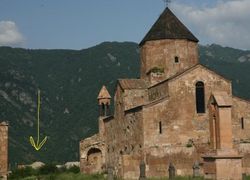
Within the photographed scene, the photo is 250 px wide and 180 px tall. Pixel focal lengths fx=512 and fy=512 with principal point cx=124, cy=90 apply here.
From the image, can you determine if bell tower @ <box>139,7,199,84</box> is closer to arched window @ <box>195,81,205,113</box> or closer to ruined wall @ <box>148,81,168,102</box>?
ruined wall @ <box>148,81,168,102</box>

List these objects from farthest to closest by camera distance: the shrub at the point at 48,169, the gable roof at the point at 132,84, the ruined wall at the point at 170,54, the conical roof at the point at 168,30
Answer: the shrub at the point at 48,169
the conical roof at the point at 168,30
the ruined wall at the point at 170,54
the gable roof at the point at 132,84

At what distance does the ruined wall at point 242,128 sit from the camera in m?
28.8

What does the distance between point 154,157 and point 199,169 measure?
3231 mm

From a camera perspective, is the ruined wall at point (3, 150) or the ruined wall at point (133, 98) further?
the ruined wall at point (3, 150)

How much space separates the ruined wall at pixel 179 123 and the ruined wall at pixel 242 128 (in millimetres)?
1678

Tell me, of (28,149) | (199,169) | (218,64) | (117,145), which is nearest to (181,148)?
(199,169)

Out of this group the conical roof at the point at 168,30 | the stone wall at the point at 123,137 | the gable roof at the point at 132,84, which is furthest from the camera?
the conical roof at the point at 168,30

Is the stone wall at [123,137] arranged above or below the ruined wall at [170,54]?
below

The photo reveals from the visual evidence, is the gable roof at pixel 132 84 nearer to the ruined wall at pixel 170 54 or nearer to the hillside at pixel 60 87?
the ruined wall at pixel 170 54

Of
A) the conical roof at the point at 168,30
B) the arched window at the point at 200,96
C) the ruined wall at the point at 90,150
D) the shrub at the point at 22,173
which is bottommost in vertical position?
the shrub at the point at 22,173

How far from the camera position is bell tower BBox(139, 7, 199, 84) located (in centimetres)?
3231

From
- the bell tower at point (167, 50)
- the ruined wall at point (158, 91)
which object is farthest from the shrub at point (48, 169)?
the ruined wall at point (158, 91)

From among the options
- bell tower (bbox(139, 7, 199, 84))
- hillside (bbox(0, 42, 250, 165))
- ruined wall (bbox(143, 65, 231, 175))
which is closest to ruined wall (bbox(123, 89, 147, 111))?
bell tower (bbox(139, 7, 199, 84))

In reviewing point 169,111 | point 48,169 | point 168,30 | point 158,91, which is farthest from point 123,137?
point 48,169
